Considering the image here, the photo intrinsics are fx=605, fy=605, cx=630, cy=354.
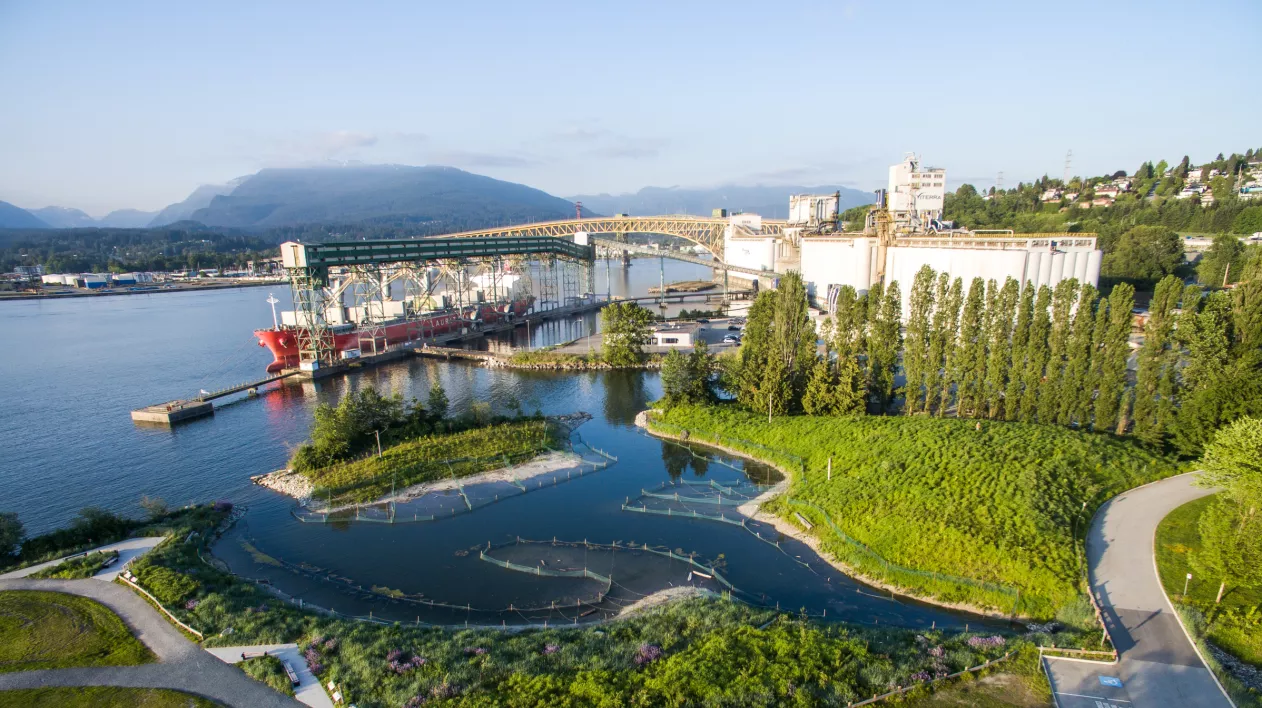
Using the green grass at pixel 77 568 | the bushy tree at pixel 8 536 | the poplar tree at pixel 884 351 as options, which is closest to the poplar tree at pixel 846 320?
the poplar tree at pixel 884 351

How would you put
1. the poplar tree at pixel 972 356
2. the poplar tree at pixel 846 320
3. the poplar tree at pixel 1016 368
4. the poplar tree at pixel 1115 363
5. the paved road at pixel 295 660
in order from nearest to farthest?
the paved road at pixel 295 660
the poplar tree at pixel 1115 363
the poplar tree at pixel 1016 368
the poplar tree at pixel 972 356
the poplar tree at pixel 846 320

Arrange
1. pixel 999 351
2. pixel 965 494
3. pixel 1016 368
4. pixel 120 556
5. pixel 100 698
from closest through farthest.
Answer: pixel 100 698 < pixel 120 556 < pixel 965 494 < pixel 1016 368 < pixel 999 351

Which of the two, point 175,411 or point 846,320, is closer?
point 846,320

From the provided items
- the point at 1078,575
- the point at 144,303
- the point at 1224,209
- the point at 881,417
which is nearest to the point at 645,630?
the point at 1078,575

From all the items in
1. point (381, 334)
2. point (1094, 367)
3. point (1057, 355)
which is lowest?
point (381, 334)

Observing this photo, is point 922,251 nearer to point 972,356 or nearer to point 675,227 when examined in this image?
point 972,356

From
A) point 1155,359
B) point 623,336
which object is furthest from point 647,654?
point 623,336

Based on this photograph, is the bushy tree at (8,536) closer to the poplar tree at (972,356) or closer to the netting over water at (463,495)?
the netting over water at (463,495)
